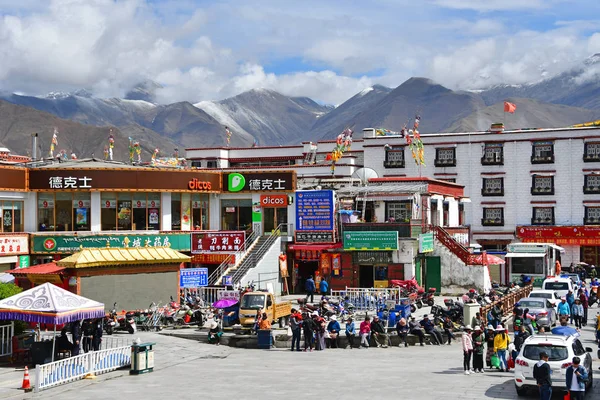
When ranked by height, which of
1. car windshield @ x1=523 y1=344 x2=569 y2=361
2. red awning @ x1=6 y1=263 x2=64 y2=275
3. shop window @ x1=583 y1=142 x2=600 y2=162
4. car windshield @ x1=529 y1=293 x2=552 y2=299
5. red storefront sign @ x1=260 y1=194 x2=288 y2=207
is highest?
shop window @ x1=583 y1=142 x2=600 y2=162

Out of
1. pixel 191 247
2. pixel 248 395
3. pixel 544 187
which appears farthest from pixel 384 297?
pixel 544 187

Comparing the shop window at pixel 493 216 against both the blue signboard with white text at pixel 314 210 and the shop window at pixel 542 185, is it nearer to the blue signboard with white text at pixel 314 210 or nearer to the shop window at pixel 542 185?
the shop window at pixel 542 185

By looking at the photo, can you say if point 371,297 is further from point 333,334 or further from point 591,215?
point 591,215

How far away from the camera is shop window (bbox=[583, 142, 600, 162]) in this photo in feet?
236

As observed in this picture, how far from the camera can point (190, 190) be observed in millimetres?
50875

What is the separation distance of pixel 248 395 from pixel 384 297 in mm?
20477

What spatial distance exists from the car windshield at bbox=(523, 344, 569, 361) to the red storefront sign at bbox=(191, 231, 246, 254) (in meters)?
29.9

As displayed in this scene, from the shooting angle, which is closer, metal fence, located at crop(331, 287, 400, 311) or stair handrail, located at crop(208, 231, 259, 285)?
metal fence, located at crop(331, 287, 400, 311)

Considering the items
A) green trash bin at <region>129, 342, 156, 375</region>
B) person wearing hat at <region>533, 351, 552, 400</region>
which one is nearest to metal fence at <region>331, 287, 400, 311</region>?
green trash bin at <region>129, 342, 156, 375</region>

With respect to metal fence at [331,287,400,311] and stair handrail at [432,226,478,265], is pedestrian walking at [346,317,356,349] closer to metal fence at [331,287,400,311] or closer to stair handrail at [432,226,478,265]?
metal fence at [331,287,400,311]

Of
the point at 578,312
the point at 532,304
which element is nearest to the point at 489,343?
the point at 532,304

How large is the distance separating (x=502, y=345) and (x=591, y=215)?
50236 mm

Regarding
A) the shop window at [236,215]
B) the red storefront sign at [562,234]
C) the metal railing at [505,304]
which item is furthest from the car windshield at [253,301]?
the red storefront sign at [562,234]

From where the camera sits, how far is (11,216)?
4719cm
